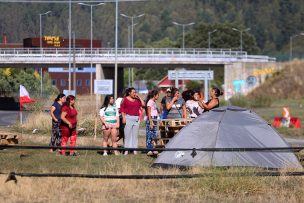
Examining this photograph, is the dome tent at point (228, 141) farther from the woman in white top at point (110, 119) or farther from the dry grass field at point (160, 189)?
the woman in white top at point (110, 119)

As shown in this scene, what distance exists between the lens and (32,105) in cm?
3678

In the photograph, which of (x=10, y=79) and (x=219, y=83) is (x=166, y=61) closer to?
(x=10, y=79)

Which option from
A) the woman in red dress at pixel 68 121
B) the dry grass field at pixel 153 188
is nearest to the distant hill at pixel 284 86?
the woman in red dress at pixel 68 121

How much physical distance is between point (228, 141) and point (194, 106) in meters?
4.85

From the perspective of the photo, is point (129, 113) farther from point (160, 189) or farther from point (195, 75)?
point (195, 75)

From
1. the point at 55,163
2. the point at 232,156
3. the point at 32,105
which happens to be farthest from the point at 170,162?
the point at 32,105

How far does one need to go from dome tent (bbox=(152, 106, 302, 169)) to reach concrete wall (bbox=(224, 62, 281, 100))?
2429 inches

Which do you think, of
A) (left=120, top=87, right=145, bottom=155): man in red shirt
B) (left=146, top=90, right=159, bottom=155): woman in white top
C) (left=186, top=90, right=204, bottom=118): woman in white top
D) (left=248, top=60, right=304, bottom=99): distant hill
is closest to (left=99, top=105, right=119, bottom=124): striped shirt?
(left=120, top=87, right=145, bottom=155): man in red shirt

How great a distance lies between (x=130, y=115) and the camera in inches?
819

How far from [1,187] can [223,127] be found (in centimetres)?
498

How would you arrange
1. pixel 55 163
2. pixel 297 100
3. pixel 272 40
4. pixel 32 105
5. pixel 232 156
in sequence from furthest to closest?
pixel 272 40 → pixel 297 100 → pixel 32 105 → pixel 55 163 → pixel 232 156

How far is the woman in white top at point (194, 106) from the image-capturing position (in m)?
21.3

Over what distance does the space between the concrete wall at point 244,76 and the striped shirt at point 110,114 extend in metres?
58.1

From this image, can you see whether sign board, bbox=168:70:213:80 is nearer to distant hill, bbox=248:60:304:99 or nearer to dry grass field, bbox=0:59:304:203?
distant hill, bbox=248:60:304:99
